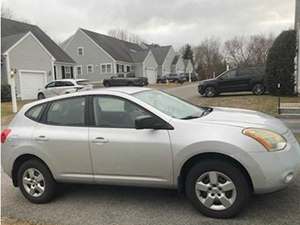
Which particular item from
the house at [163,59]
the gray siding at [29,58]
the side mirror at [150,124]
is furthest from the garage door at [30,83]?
the house at [163,59]

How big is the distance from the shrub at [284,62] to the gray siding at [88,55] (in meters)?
30.3

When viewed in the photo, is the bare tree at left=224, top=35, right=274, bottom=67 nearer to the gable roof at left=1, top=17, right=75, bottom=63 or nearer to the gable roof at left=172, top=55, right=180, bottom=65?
the gable roof at left=172, top=55, right=180, bottom=65

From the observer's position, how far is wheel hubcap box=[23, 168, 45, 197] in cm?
493

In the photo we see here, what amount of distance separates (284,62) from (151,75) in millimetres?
38184

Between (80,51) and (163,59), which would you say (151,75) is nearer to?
(163,59)

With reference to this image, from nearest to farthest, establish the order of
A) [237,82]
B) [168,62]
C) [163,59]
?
[237,82] < [163,59] < [168,62]

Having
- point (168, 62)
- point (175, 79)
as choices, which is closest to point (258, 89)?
point (175, 79)

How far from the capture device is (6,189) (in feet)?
18.5

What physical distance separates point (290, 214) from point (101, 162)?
2.49m

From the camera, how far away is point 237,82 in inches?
754

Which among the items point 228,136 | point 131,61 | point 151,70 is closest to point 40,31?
point 131,61

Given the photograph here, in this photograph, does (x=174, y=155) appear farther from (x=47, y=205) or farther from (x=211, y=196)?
(x=47, y=205)

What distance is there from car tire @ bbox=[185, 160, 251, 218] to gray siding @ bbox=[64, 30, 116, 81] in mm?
41259

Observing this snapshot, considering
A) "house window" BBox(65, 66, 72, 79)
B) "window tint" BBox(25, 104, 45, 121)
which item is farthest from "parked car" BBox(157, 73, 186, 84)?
"window tint" BBox(25, 104, 45, 121)
